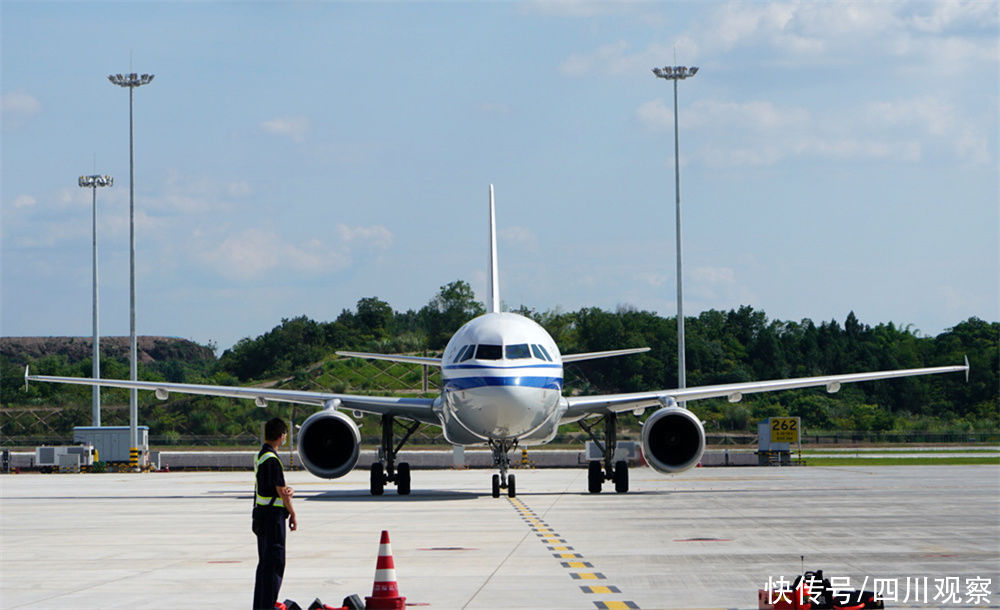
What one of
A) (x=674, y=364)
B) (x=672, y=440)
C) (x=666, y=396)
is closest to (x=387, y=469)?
(x=666, y=396)

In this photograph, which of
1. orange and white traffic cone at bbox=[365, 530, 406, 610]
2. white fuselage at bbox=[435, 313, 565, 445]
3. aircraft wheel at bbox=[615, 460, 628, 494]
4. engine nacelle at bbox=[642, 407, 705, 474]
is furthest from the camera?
aircraft wheel at bbox=[615, 460, 628, 494]

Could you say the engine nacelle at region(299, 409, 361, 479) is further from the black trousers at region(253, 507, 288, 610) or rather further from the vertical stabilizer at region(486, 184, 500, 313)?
the black trousers at region(253, 507, 288, 610)

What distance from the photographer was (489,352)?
89.0 ft

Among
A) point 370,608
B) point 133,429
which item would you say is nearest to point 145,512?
point 370,608

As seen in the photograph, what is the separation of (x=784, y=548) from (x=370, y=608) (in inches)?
294

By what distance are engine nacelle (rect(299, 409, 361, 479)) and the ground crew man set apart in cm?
1774

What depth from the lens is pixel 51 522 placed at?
77.3ft

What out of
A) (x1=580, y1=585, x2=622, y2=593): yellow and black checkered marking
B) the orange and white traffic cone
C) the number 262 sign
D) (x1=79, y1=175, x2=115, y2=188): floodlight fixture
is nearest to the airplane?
(x1=580, y1=585, x2=622, y2=593): yellow and black checkered marking

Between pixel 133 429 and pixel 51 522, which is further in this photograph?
pixel 133 429

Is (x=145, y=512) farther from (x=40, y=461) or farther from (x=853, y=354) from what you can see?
(x=853, y=354)

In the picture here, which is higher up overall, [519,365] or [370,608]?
[519,365]

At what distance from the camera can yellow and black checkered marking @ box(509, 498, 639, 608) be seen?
11.7m

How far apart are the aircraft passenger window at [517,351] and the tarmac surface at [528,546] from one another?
3.19 meters

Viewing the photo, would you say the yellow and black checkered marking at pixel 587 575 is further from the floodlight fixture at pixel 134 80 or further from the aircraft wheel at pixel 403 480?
the floodlight fixture at pixel 134 80
